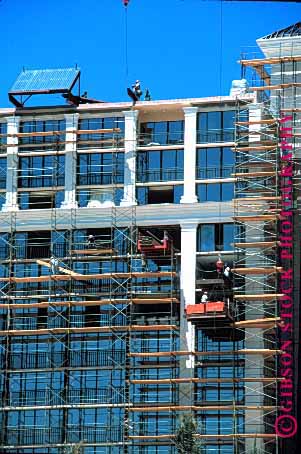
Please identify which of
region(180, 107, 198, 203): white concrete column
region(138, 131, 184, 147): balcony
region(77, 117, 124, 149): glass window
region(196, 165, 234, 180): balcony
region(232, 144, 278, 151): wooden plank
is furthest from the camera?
region(138, 131, 184, 147): balcony

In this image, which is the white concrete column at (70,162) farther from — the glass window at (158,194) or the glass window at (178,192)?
the glass window at (178,192)

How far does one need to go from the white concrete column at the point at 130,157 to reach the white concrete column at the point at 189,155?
9.74ft

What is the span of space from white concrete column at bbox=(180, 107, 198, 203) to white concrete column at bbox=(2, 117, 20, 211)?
10148mm

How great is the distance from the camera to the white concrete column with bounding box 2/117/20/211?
256 ft

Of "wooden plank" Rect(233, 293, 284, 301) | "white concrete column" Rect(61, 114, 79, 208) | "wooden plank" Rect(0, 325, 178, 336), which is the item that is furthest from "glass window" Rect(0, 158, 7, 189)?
"wooden plank" Rect(233, 293, 284, 301)

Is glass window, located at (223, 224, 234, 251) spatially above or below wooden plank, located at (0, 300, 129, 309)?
above

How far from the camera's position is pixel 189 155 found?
252 ft

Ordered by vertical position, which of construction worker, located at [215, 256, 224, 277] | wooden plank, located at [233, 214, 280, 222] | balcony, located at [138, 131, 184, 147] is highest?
balcony, located at [138, 131, 184, 147]

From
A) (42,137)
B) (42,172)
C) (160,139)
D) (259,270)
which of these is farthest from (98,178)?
(259,270)

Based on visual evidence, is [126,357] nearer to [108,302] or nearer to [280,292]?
[108,302]

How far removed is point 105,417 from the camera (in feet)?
237

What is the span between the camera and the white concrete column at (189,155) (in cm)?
7575

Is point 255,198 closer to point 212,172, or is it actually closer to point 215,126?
point 212,172

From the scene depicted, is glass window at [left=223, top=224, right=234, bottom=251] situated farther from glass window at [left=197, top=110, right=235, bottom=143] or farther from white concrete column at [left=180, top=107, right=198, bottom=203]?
glass window at [left=197, top=110, right=235, bottom=143]
